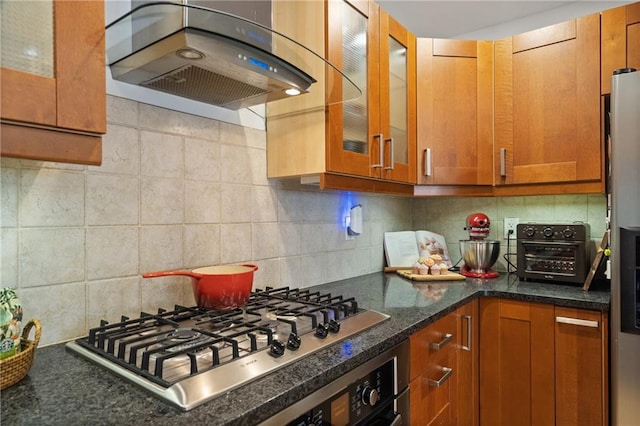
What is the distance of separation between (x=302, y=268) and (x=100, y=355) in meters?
0.98

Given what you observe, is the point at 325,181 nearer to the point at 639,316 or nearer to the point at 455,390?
the point at 455,390

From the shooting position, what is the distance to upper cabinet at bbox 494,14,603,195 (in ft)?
5.94

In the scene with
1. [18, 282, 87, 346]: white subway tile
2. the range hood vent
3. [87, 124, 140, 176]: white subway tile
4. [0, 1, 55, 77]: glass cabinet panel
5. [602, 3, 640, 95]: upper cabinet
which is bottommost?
[18, 282, 87, 346]: white subway tile

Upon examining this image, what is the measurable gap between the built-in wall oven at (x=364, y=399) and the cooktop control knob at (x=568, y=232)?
1184 mm

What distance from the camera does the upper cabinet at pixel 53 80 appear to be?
0.67 meters

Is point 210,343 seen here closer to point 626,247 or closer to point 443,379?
point 443,379

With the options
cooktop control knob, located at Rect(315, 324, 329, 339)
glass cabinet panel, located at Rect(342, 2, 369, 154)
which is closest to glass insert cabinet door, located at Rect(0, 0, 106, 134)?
cooktop control knob, located at Rect(315, 324, 329, 339)

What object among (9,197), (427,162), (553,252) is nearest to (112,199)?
(9,197)

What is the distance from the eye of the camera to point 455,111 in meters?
2.07

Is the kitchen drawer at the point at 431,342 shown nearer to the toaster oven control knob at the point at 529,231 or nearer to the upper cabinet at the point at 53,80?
the toaster oven control knob at the point at 529,231

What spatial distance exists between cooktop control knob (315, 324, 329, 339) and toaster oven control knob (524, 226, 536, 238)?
1.40 metres

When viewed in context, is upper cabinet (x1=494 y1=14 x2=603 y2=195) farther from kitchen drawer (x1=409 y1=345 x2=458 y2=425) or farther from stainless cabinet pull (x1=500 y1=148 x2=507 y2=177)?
kitchen drawer (x1=409 y1=345 x2=458 y2=425)

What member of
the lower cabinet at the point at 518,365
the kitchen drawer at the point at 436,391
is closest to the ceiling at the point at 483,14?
the lower cabinet at the point at 518,365

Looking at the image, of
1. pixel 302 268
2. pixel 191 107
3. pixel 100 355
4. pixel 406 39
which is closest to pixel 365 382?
pixel 100 355
